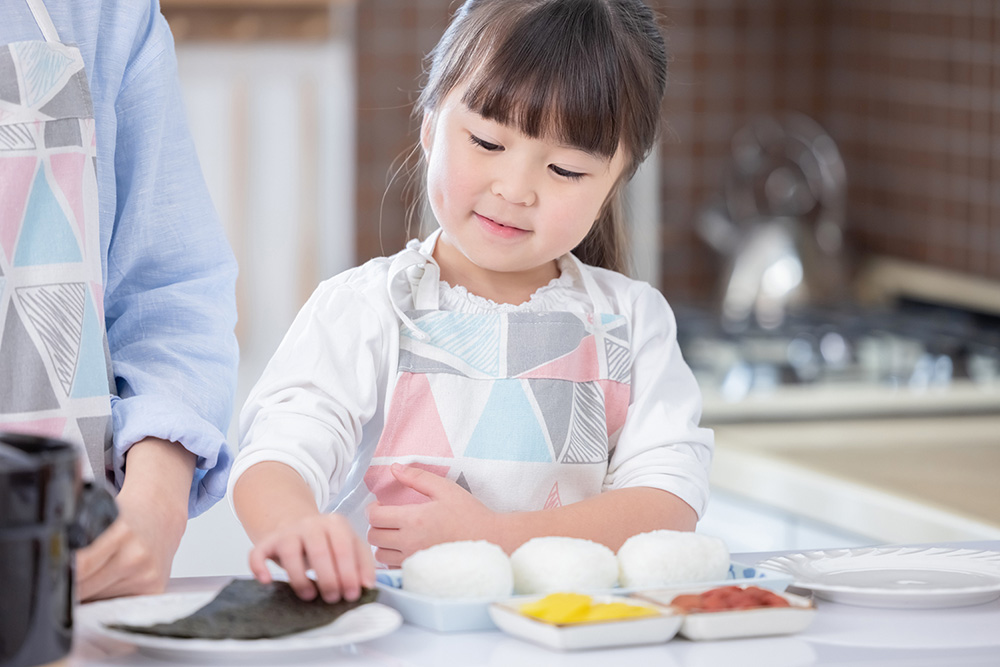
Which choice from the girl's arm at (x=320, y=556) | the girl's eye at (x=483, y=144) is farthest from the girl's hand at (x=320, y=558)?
the girl's eye at (x=483, y=144)

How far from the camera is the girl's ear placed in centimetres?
104

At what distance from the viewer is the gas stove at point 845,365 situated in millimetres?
2010

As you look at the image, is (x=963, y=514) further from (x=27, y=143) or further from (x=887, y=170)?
(x=887, y=170)

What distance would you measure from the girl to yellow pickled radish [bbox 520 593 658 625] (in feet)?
0.71

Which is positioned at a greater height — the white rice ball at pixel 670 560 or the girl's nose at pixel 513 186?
the girl's nose at pixel 513 186

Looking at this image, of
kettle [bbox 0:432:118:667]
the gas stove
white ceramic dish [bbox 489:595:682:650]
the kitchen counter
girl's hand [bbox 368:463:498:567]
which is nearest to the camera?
kettle [bbox 0:432:118:667]

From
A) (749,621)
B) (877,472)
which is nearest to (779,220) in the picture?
(877,472)

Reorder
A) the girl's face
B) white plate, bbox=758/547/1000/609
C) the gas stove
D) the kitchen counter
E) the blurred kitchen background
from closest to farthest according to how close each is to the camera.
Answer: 1. white plate, bbox=758/547/1000/609
2. the girl's face
3. the kitchen counter
4. the gas stove
5. the blurred kitchen background

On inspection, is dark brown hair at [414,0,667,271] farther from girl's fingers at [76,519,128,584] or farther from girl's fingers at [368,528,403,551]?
girl's fingers at [76,519,128,584]

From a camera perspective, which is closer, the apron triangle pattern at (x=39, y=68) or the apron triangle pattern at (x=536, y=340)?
the apron triangle pattern at (x=39, y=68)

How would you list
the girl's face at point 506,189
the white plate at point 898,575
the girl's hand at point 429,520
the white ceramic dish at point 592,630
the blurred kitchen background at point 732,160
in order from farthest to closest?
the blurred kitchen background at point 732,160 → the girl's face at point 506,189 → the girl's hand at point 429,520 → the white plate at point 898,575 → the white ceramic dish at point 592,630

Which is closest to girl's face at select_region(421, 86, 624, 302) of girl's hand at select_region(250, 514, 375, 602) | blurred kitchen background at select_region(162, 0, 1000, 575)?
girl's hand at select_region(250, 514, 375, 602)

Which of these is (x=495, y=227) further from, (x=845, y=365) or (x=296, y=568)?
(x=845, y=365)

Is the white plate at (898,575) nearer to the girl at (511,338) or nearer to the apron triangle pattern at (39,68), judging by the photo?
the girl at (511,338)
